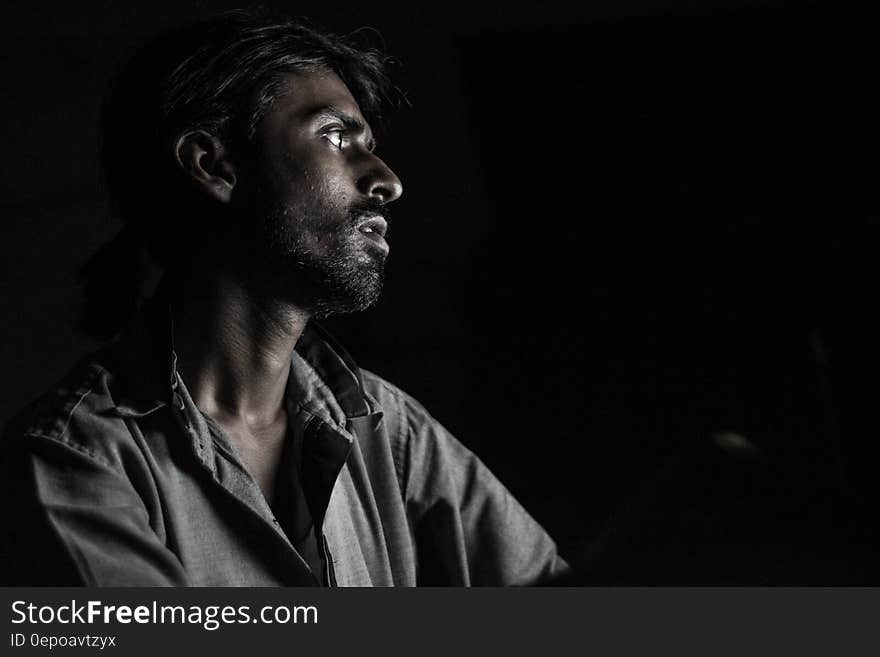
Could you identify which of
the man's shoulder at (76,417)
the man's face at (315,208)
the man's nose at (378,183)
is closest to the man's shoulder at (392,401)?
the man's face at (315,208)

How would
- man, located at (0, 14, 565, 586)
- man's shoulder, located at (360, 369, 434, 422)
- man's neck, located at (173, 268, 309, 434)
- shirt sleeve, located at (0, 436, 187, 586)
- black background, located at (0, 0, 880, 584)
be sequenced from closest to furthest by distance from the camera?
shirt sleeve, located at (0, 436, 187, 586) < man, located at (0, 14, 565, 586) < man's neck, located at (173, 268, 309, 434) < man's shoulder, located at (360, 369, 434, 422) < black background, located at (0, 0, 880, 584)

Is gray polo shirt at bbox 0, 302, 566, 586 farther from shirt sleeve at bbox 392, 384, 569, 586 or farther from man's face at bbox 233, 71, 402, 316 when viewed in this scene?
man's face at bbox 233, 71, 402, 316

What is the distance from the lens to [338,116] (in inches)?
48.7

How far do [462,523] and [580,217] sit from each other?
57 cm

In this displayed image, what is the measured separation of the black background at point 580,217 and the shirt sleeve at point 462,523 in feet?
0.64

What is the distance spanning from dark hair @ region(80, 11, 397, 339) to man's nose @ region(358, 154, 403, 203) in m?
0.18

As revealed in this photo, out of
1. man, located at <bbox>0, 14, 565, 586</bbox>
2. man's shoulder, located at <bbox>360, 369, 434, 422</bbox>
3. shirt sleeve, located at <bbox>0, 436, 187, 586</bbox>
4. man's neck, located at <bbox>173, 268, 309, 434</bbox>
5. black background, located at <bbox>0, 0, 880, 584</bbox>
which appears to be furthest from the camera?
black background, located at <bbox>0, 0, 880, 584</bbox>

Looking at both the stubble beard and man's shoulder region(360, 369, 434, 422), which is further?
man's shoulder region(360, 369, 434, 422)

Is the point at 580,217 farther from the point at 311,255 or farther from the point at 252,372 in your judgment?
the point at 252,372

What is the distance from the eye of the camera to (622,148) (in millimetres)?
1446

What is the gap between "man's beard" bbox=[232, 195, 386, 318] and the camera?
1174 millimetres

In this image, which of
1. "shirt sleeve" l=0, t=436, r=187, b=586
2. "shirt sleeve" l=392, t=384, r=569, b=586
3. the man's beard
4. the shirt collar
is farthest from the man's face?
"shirt sleeve" l=0, t=436, r=187, b=586

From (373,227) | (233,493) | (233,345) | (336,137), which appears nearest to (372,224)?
(373,227)

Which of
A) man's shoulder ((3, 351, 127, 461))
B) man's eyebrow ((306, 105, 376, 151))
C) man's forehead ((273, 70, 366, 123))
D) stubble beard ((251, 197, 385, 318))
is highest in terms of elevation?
man's forehead ((273, 70, 366, 123))
